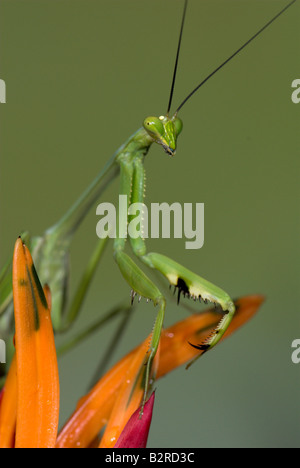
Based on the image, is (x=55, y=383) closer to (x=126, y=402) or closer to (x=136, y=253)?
(x=126, y=402)

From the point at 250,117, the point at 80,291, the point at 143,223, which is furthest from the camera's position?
the point at 250,117

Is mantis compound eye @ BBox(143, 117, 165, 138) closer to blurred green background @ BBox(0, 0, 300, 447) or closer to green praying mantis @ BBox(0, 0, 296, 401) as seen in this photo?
green praying mantis @ BBox(0, 0, 296, 401)

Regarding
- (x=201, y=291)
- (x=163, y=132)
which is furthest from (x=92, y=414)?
(x=163, y=132)

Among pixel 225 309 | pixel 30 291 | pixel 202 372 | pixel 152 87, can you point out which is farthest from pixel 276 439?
pixel 152 87

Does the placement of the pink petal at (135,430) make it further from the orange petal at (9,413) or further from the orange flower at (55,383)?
the orange petal at (9,413)
